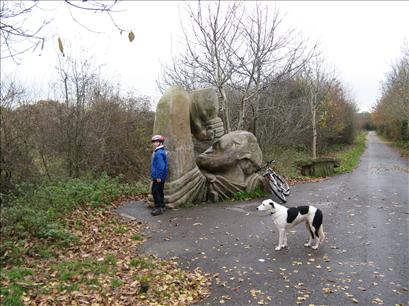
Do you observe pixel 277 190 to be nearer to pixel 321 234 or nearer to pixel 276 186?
pixel 276 186

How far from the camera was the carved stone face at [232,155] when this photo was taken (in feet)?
33.9

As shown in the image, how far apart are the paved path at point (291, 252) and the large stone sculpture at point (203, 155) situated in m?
0.57

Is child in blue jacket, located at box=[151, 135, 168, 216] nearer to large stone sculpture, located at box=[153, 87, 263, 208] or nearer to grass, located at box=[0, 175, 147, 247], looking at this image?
large stone sculpture, located at box=[153, 87, 263, 208]

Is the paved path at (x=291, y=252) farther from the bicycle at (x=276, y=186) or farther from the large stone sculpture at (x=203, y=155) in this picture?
the large stone sculpture at (x=203, y=155)

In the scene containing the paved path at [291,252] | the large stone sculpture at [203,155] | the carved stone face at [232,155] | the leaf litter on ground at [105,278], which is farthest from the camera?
the carved stone face at [232,155]

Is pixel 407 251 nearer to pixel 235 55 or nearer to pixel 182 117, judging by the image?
pixel 182 117

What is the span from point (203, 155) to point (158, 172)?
208cm

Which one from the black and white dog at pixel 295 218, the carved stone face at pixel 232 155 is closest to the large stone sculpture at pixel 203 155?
the carved stone face at pixel 232 155

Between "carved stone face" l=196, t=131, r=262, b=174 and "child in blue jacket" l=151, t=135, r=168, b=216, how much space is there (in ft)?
5.78

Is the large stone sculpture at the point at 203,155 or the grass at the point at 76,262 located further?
the large stone sculpture at the point at 203,155

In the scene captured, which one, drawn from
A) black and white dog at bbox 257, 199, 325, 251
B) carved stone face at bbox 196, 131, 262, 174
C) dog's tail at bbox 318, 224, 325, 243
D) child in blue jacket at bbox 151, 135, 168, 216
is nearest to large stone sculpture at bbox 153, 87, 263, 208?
carved stone face at bbox 196, 131, 262, 174

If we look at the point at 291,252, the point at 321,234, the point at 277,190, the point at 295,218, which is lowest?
the point at 291,252

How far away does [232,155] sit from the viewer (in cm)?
1030

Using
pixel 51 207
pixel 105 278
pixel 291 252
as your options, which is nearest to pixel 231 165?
pixel 291 252
